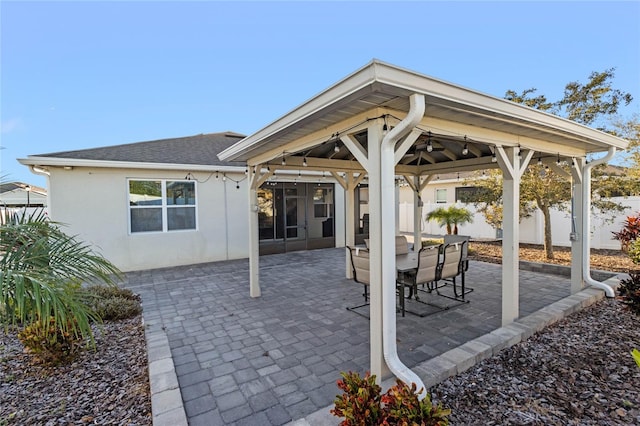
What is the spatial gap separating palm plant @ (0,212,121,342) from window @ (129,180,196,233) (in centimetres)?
560

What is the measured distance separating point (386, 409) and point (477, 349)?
1666 millimetres

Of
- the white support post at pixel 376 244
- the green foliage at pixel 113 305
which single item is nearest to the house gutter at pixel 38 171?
the green foliage at pixel 113 305

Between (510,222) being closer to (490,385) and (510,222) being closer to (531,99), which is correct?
(490,385)

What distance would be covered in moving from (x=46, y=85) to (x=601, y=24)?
77.4 feet

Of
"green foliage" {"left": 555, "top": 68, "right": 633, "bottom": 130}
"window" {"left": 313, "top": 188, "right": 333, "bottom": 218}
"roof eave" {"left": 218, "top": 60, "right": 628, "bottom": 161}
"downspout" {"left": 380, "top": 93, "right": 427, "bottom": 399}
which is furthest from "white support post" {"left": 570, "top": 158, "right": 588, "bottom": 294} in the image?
"window" {"left": 313, "top": 188, "right": 333, "bottom": 218}

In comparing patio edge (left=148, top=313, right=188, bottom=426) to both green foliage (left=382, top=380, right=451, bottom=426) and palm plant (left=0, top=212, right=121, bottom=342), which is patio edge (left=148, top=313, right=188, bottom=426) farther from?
green foliage (left=382, top=380, right=451, bottom=426)

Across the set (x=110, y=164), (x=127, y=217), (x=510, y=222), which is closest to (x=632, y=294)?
(x=510, y=222)

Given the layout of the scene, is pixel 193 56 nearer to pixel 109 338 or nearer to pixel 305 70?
pixel 305 70

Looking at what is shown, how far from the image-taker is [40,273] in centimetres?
211

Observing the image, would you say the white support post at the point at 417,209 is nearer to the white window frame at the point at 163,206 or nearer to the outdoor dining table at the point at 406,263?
the outdoor dining table at the point at 406,263

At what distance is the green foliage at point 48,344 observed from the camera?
300 cm

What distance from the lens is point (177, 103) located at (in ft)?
65.2

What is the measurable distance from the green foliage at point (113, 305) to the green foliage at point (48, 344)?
0.91 meters

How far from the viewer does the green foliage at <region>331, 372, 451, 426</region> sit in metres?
1.72
